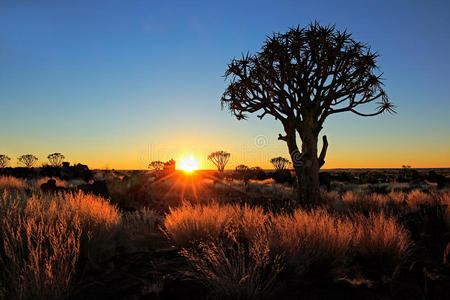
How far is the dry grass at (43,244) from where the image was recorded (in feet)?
10.0

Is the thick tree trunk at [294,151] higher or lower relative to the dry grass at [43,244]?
higher

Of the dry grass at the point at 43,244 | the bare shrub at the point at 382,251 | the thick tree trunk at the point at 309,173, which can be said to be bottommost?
the bare shrub at the point at 382,251

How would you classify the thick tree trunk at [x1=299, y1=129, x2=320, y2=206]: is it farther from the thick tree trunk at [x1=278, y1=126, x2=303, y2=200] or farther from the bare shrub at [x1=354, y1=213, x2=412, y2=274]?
the bare shrub at [x1=354, y1=213, x2=412, y2=274]

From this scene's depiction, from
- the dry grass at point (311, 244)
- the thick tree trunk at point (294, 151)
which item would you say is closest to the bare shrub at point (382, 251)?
the dry grass at point (311, 244)

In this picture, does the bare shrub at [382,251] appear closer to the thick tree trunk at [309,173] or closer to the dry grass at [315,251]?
the dry grass at [315,251]

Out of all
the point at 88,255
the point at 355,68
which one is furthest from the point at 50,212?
the point at 355,68

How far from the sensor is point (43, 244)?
4504 mm

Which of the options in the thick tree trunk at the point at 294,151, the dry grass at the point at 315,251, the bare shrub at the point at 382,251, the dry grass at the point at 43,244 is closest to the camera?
the dry grass at the point at 43,244

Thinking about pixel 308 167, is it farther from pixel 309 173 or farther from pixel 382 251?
pixel 382 251

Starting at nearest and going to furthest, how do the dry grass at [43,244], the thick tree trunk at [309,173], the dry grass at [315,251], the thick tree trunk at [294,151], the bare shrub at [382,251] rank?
1. the dry grass at [43,244]
2. the dry grass at [315,251]
3. the bare shrub at [382,251]
4. the thick tree trunk at [309,173]
5. the thick tree trunk at [294,151]

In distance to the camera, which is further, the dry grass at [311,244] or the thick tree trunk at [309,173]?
the thick tree trunk at [309,173]

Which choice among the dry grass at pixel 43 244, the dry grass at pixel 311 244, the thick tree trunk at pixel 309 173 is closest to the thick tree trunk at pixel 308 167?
the thick tree trunk at pixel 309 173

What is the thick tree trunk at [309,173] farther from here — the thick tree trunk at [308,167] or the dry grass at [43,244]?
the dry grass at [43,244]

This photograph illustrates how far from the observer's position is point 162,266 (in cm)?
452
